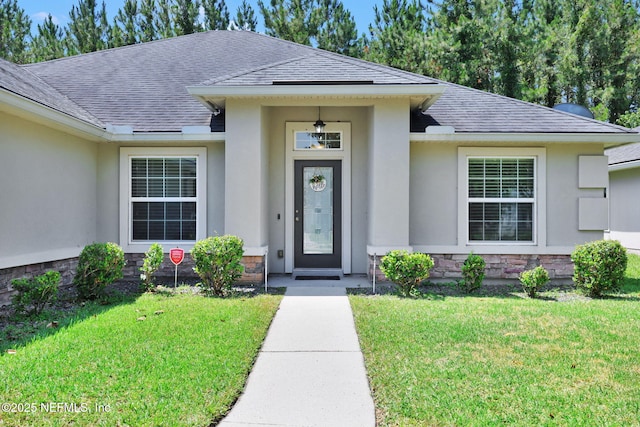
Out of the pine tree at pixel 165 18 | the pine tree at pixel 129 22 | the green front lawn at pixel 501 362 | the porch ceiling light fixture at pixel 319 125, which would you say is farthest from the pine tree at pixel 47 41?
the green front lawn at pixel 501 362

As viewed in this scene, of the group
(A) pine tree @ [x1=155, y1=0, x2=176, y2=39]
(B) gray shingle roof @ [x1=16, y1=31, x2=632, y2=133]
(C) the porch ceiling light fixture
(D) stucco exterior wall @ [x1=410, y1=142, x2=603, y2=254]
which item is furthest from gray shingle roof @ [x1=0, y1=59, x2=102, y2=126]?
(A) pine tree @ [x1=155, y1=0, x2=176, y2=39]

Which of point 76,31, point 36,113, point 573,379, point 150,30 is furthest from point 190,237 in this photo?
point 76,31

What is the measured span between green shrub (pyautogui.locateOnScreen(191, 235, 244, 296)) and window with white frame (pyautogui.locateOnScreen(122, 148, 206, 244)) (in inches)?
67.2

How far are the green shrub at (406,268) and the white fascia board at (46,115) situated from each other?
5447 mm

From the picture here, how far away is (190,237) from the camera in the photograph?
337 inches

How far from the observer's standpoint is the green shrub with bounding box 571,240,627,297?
22.9 feet

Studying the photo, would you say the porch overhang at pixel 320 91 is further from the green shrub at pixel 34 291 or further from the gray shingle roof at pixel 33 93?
the green shrub at pixel 34 291

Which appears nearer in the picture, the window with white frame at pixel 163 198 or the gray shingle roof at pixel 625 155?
the window with white frame at pixel 163 198

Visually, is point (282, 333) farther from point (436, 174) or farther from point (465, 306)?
point (436, 174)

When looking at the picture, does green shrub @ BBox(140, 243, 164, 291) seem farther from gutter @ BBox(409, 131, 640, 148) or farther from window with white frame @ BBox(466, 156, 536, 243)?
window with white frame @ BBox(466, 156, 536, 243)

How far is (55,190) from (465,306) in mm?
6731

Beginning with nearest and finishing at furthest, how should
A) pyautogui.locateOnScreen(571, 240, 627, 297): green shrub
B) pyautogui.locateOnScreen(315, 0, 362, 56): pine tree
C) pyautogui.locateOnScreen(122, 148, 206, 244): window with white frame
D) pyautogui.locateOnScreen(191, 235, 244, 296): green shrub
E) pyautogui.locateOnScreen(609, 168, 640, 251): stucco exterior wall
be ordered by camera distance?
1. pyautogui.locateOnScreen(191, 235, 244, 296): green shrub
2. pyautogui.locateOnScreen(571, 240, 627, 297): green shrub
3. pyautogui.locateOnScreen(122, 148, 206, 244): window with white frame
4. pyautogui.locateOnScreen(609, 168, 640, 251): stucco exterior wall
5. pyautogui.locateOnScreen(315, 0, 362, 56): pine tree

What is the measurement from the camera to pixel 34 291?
5.49 metres

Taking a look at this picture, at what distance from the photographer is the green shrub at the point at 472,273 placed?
729 centimetres
